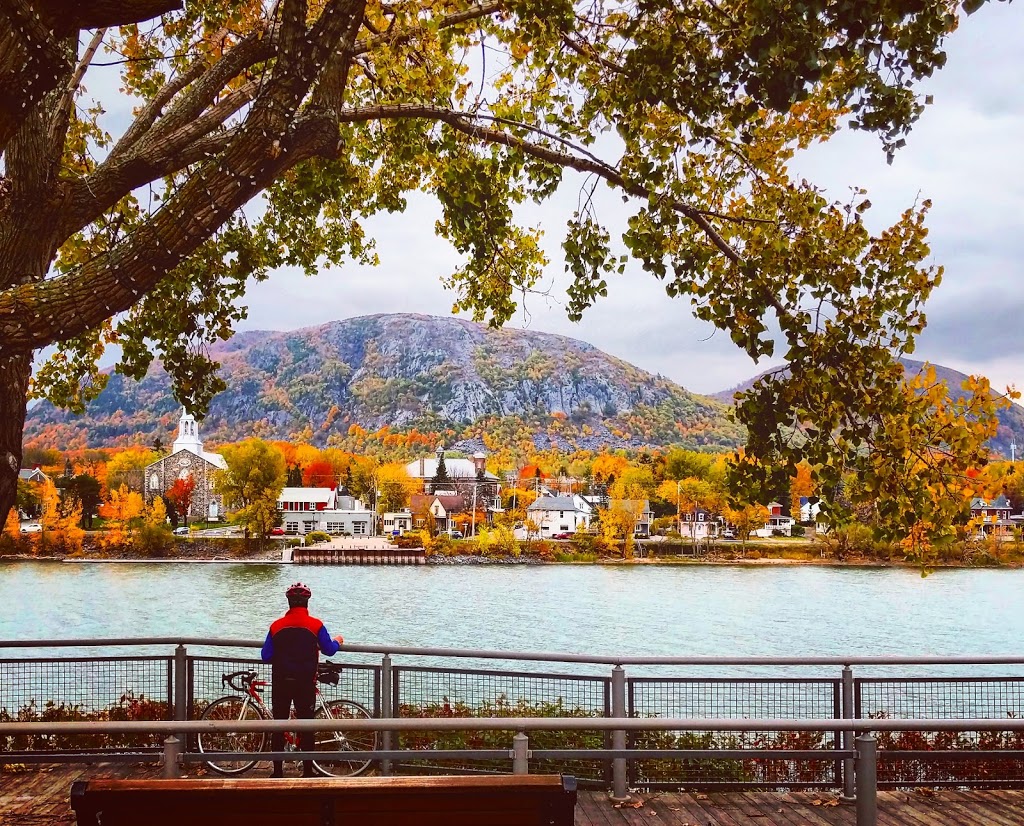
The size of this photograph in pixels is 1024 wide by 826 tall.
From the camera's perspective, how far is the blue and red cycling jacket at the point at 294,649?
670 centimetres

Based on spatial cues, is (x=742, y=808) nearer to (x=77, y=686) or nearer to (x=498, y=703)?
(x=498, y=703)

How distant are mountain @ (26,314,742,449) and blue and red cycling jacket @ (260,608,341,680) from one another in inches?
4387

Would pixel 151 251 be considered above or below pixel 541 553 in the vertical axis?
above

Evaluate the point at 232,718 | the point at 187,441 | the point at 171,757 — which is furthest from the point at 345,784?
the point at 187,441

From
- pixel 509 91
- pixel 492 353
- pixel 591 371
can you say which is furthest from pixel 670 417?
pixel 509 91

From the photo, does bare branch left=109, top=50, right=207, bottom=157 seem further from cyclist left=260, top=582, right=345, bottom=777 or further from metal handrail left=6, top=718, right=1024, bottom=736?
metal handrail left=6, top=718, right=1024, bottom=736

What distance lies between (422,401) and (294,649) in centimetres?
15903

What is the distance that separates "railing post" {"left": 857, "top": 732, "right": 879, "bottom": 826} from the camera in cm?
407

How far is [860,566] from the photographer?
72688 millimetres

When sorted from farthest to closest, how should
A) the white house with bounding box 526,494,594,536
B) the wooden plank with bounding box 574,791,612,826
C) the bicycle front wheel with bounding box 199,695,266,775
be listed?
the white house with bounding box 526,494,594,536 → the bicycle front wheel with bounding box 199,695,266,775 → the wooden plank with bounding box 574,791,612,826

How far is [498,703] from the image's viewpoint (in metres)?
8.66

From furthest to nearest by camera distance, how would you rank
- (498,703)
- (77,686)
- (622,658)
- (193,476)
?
(193,476), (498,703), (77,686), (622,658)

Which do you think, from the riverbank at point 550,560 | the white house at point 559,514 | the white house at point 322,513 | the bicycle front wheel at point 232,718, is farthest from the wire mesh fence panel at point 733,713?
the white house at point 322,513

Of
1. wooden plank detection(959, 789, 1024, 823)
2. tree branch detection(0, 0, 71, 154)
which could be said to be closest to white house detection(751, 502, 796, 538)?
wooden plank detection(959, 789, 1024, 823)
